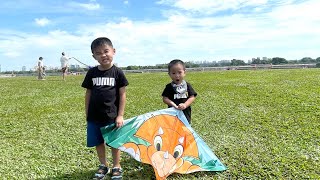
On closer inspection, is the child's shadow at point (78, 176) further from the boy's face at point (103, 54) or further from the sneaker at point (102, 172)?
the boy's face at point (103, 54)

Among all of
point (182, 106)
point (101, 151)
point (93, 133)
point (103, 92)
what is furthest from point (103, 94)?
point (182, 106)

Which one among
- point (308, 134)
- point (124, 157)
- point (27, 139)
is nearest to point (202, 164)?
point (124, 157)

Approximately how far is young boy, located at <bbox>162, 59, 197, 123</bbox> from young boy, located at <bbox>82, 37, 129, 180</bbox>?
758 mm

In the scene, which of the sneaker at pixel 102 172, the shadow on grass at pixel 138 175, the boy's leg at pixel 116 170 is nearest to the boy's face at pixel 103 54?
the boy's leg at pixel 116 170

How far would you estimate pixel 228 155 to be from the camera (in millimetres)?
4754

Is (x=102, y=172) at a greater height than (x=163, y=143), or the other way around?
(x=163, y=143)

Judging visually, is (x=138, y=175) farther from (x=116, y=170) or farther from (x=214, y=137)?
(x=214, y=137)

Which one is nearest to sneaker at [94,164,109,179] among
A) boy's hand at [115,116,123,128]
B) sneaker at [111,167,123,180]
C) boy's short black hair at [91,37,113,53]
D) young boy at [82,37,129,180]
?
young boy at [82,37,129,180]

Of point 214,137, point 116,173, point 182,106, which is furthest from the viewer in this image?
point 214,137

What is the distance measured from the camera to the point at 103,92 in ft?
12.6

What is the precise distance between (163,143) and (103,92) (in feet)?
3.14

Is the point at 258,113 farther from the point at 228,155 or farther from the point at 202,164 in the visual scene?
Answer: the point at 202,164

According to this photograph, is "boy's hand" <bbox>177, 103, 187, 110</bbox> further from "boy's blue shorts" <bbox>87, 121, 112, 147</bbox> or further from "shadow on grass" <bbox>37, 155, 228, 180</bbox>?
"boy's blue shorts" <bbox>87, 121, 112, 147</bbox>

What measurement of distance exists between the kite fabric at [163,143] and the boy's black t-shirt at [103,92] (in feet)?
0.51
